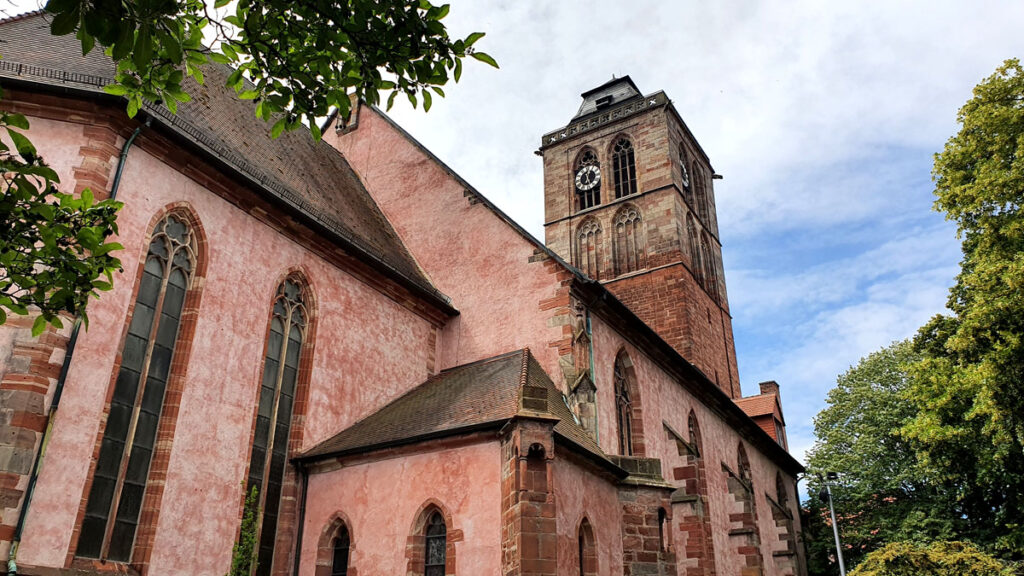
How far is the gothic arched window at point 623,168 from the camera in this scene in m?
33.6

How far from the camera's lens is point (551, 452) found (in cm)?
985

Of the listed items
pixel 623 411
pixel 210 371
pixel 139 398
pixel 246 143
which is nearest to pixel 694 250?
pixel 623 411

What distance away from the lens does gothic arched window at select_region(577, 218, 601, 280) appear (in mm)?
32281

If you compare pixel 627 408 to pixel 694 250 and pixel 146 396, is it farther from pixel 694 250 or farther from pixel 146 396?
pixel 694 250

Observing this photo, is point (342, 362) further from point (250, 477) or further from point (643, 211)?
point (643, 211)

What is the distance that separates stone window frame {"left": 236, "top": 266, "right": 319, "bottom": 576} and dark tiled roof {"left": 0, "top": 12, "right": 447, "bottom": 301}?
1284 millimetres

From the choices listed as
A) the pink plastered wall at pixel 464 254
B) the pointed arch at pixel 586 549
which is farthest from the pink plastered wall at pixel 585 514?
the pink plastered wall at pixel 464 254

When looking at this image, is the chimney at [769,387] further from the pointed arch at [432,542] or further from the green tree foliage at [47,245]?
the green tree foliage at [47,245]

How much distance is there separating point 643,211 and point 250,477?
79.0 ft

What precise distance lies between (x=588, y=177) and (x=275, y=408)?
84.4 ft

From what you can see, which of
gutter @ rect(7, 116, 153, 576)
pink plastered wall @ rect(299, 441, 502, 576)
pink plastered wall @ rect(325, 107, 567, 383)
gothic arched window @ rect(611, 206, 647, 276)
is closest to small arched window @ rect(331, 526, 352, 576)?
pink plastered wall @ rect(299, 441, 502, 576)

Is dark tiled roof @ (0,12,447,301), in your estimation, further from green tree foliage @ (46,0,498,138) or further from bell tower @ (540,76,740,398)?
bell tower @ (540,76,740,398)

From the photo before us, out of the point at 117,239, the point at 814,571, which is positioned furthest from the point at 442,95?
the point at 814,571

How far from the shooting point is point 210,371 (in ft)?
34.9
